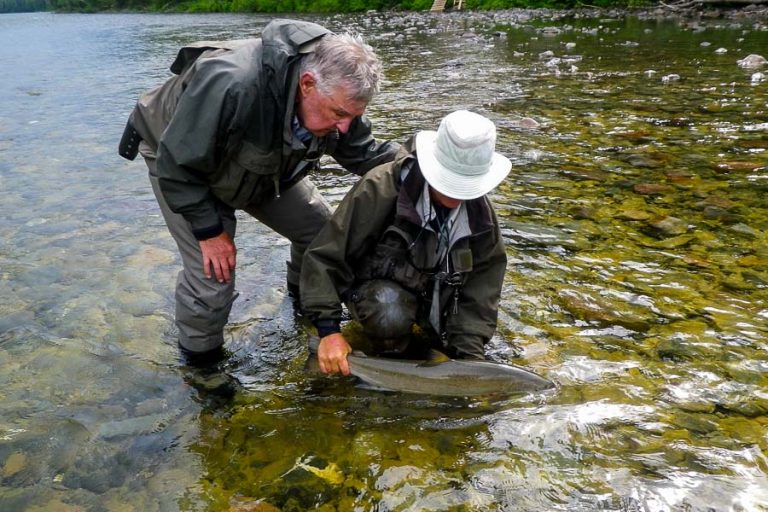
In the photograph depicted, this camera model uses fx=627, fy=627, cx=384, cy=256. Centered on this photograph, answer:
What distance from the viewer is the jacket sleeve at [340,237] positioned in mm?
3504

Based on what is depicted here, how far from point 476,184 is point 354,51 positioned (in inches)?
35.0

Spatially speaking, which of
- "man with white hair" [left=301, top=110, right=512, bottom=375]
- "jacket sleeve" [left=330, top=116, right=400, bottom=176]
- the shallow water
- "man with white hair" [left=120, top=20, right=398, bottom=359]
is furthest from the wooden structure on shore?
"man with white hair" [left=301, top=110, right=512, bottom=375]

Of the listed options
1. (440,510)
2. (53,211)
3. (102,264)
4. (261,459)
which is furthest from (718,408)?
(53,211)

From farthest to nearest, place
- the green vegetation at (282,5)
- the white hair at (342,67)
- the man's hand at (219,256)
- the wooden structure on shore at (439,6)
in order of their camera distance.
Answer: the wooden structure on shore at (439,6) → the green vegetation at (282,5) → the man's hand at (219,256) → the white hair at (342,67)

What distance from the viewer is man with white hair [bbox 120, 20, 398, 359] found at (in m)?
3.04

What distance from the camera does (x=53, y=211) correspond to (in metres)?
6.80

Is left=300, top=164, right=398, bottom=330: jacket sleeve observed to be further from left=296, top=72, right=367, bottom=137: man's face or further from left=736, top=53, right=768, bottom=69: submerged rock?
left=736, top=53, right=768, bottom=69: submerged rock

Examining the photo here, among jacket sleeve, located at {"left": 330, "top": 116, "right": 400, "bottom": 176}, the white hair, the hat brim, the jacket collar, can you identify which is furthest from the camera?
jacket sleeve, located at {"left": 330, "top": 116, "right": 400, "bottom": 176}

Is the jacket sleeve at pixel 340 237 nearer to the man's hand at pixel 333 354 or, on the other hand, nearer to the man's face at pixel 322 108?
the man's hand at pixel 333 354

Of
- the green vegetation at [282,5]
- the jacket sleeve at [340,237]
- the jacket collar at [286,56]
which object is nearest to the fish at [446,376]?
the jacket sleeve at [340,237]

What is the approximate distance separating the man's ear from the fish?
1486mm

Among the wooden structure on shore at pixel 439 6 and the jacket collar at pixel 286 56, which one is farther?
the wooden structure on shore at pixel 439 6

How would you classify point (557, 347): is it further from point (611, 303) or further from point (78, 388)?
point (78, 388)

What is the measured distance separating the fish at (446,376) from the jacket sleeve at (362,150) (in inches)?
51.3
